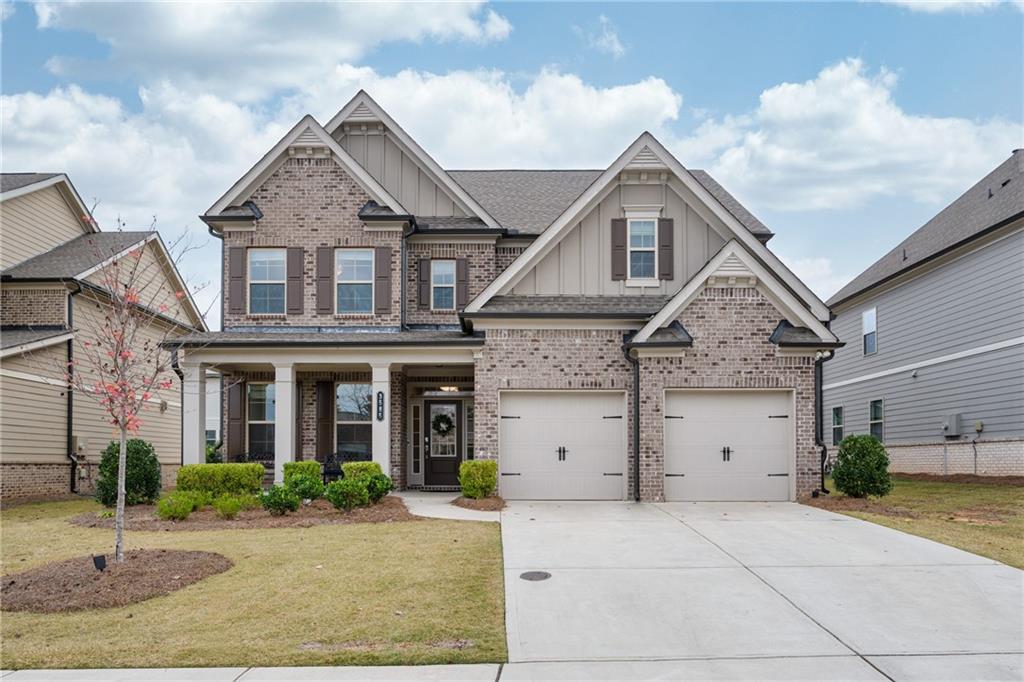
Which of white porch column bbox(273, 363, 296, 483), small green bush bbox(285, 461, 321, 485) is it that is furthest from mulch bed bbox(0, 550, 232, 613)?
white porch column bbox(273, 363, 296, 483)

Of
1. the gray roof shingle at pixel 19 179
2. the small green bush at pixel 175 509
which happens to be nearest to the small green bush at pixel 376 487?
the small green bush at pixel 175 509

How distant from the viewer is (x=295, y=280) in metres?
18.5

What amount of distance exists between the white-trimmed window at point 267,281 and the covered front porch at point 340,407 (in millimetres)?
1420

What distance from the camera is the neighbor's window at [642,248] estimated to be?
17.2 m

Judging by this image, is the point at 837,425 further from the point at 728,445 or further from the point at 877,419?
the point at 728,445

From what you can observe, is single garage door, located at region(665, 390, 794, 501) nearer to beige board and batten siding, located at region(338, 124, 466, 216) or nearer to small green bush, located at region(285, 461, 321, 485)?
small green bush, located at region(285, 461, 321, 485)

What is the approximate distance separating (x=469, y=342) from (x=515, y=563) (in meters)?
7.21

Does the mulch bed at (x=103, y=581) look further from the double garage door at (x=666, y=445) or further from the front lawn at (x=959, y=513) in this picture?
the front lawn at (x=959, y=513)

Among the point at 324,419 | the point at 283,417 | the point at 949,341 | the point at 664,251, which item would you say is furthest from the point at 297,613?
the point at 949,341

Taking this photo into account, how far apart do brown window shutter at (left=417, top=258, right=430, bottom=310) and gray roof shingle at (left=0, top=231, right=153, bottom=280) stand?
6.80m

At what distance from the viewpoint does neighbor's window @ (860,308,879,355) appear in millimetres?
26562

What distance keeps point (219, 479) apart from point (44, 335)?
7.40m

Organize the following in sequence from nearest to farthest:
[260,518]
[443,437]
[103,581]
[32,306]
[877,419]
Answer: [103,581] < [260,518] < [443,437] < [32,306] < [877,419]

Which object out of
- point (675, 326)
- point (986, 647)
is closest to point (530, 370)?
point (675, 326)
